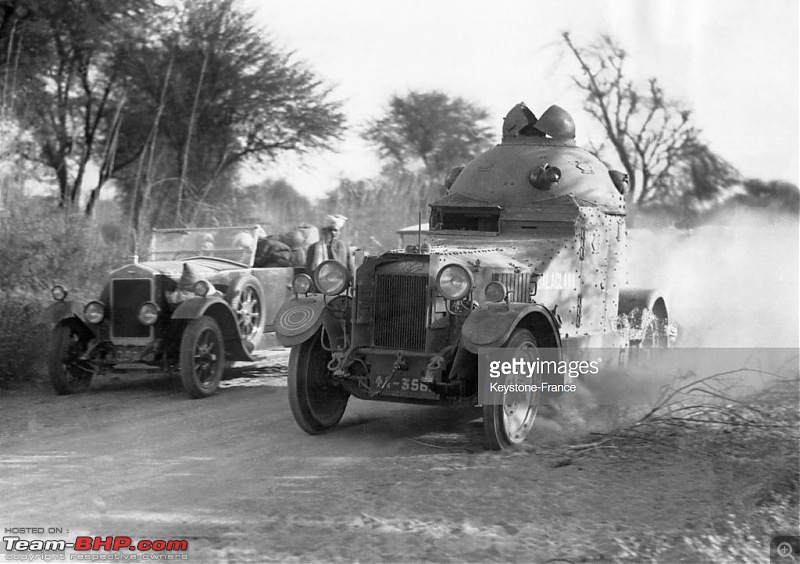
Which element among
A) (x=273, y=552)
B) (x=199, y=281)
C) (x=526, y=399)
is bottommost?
(x=273, y=552)

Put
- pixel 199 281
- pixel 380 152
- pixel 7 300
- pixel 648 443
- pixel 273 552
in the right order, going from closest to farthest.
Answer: pixel 273 552 < pixel 648 443 < pixel 199 281 < pixel 7 300 < pixel 380 152

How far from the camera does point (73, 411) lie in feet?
26.4

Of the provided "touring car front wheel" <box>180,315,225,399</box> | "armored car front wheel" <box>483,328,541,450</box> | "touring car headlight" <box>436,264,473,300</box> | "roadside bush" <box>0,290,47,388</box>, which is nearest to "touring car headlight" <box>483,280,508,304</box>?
"touring car headlight" <box>436,264,473,300</box>

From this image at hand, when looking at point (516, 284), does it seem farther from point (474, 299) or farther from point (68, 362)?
point (68, 362)

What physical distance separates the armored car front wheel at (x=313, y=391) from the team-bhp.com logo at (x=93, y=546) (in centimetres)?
239

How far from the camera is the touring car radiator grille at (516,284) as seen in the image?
22.7 ft

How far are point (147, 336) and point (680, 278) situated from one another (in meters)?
7.11

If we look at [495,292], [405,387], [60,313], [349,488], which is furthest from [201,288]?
[349,488]

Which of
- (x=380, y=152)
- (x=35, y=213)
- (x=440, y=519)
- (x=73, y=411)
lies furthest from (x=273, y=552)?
(x=380, y=152)

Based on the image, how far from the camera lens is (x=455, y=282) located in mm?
6410

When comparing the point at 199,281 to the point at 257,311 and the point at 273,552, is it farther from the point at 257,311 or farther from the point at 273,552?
the point at 273,552

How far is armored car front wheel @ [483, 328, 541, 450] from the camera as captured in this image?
247 inches

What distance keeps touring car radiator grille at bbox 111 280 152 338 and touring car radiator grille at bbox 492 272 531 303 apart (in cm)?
382

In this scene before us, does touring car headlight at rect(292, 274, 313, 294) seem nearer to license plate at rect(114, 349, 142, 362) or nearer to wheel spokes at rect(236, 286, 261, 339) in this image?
license plate at rect(114, 349, 142, 362)
